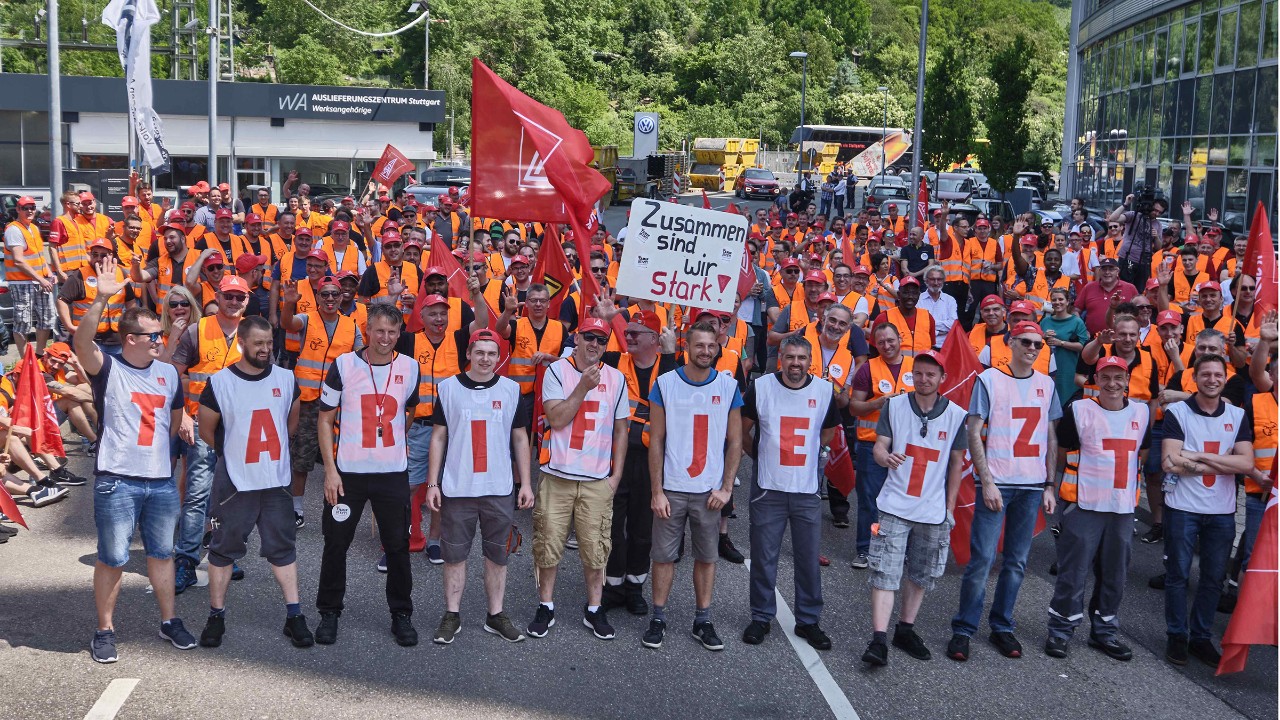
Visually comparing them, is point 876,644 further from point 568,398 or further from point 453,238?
point 453,238

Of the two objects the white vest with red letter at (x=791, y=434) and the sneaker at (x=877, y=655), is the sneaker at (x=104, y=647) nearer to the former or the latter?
the white vest with red letter at (x=791, y=434)

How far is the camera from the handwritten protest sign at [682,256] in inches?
339

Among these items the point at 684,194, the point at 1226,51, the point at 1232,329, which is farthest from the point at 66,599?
the point at 684,194

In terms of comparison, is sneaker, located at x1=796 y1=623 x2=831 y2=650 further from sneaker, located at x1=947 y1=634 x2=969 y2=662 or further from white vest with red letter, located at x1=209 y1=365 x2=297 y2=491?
white vest with red letter, located at x1=209 y1=365 x2=297 y2=491

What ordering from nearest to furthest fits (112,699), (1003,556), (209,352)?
(112,699) < (1003,556) < (209,352)

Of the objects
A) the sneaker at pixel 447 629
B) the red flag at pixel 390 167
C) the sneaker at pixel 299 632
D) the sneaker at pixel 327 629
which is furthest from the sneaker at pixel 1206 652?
the red flag at pixel 390 167

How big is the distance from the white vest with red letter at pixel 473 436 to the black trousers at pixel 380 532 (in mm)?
305

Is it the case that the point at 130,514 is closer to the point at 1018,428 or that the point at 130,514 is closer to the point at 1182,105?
the point at 1018,428

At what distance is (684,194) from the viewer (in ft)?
196

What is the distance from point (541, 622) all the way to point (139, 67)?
16.3 m

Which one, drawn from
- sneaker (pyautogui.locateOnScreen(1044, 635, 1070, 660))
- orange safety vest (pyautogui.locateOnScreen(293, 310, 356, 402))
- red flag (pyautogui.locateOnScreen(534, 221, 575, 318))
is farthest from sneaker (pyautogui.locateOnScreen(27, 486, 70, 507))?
sneaker (pyautogui.locateOnScreen(1044, 635, 1070, 660))

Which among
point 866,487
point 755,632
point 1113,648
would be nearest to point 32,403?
point 755,632

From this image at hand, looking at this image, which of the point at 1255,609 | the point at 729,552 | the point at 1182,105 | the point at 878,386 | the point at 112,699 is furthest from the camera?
the point at 1182,105

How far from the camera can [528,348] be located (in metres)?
9.27
